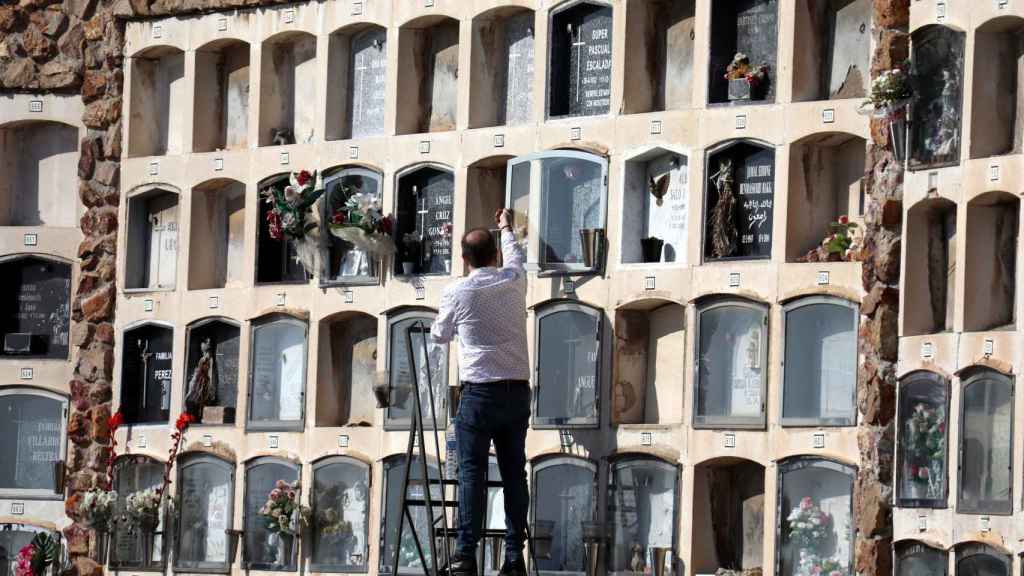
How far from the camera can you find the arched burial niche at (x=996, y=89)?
11.8m

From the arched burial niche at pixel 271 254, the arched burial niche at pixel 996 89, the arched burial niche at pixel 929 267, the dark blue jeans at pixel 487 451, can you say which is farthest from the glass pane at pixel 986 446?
the arched burial niche at pixel 271 254

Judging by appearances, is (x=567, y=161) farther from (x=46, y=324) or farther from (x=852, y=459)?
(x=46, y=324)

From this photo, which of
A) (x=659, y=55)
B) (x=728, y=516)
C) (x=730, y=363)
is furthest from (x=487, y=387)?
(x=659, y=55)

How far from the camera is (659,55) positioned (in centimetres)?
Result: 1360

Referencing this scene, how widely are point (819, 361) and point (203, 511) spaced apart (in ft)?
15.2

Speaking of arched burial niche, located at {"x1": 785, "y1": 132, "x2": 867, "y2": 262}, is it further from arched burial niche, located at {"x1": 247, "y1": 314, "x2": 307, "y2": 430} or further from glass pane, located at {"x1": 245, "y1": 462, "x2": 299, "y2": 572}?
glass pane, located at {"x1": 245, "y1": 462, "x2": 299, "y2": 572}

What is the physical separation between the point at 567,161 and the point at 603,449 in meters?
1.78

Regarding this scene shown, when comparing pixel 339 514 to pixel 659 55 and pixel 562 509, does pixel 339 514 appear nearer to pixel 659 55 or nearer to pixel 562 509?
pixel 562 509

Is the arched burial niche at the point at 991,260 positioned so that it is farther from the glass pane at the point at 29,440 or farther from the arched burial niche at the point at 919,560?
the glass pane at the point at 29,440

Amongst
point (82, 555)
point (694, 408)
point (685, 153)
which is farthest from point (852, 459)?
point (82, 555)

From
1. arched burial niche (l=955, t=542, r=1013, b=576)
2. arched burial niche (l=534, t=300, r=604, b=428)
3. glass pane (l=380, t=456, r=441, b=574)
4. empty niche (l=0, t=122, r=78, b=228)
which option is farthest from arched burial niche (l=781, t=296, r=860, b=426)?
empty niche (l=0, t=122, r=78, b=228)

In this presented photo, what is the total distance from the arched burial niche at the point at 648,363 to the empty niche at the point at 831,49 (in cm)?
154

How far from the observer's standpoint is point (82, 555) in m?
15.2

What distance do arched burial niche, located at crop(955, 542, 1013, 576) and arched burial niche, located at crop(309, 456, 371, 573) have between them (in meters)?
4.18
